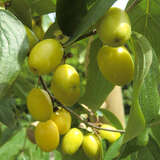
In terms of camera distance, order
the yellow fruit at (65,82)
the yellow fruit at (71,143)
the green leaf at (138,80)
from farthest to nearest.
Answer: the yellow fruit at (71,143), the yellow fruit at (65,82), the green leaf at (138,80)

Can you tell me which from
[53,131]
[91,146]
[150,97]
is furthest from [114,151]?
[150,97]

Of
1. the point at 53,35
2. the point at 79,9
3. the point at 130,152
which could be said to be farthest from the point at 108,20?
the point at 130,152

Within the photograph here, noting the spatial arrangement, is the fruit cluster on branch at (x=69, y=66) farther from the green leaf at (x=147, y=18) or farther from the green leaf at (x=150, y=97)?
the green leaf at (x=147, y=18)

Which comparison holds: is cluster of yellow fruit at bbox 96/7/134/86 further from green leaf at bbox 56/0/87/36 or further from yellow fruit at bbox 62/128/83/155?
yellow fruit at bbox 62/128/83/155

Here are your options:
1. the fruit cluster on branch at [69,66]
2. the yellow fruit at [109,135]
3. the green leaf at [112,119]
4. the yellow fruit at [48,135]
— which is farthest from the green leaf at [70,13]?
the green leaf at [112,119]

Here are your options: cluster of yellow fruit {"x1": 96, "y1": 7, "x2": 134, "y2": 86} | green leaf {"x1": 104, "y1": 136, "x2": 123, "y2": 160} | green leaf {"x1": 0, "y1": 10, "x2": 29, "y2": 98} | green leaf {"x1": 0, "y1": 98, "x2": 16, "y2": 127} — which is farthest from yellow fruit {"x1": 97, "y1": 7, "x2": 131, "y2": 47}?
green leaf {"x1": 0, "y1": 98, "x2": 16, "y2": 127}

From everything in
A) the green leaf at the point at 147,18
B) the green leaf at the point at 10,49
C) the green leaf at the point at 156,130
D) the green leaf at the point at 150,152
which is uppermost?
the green leaf at the point at 10,49

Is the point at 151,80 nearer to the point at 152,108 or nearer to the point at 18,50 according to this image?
the point at 152,108
